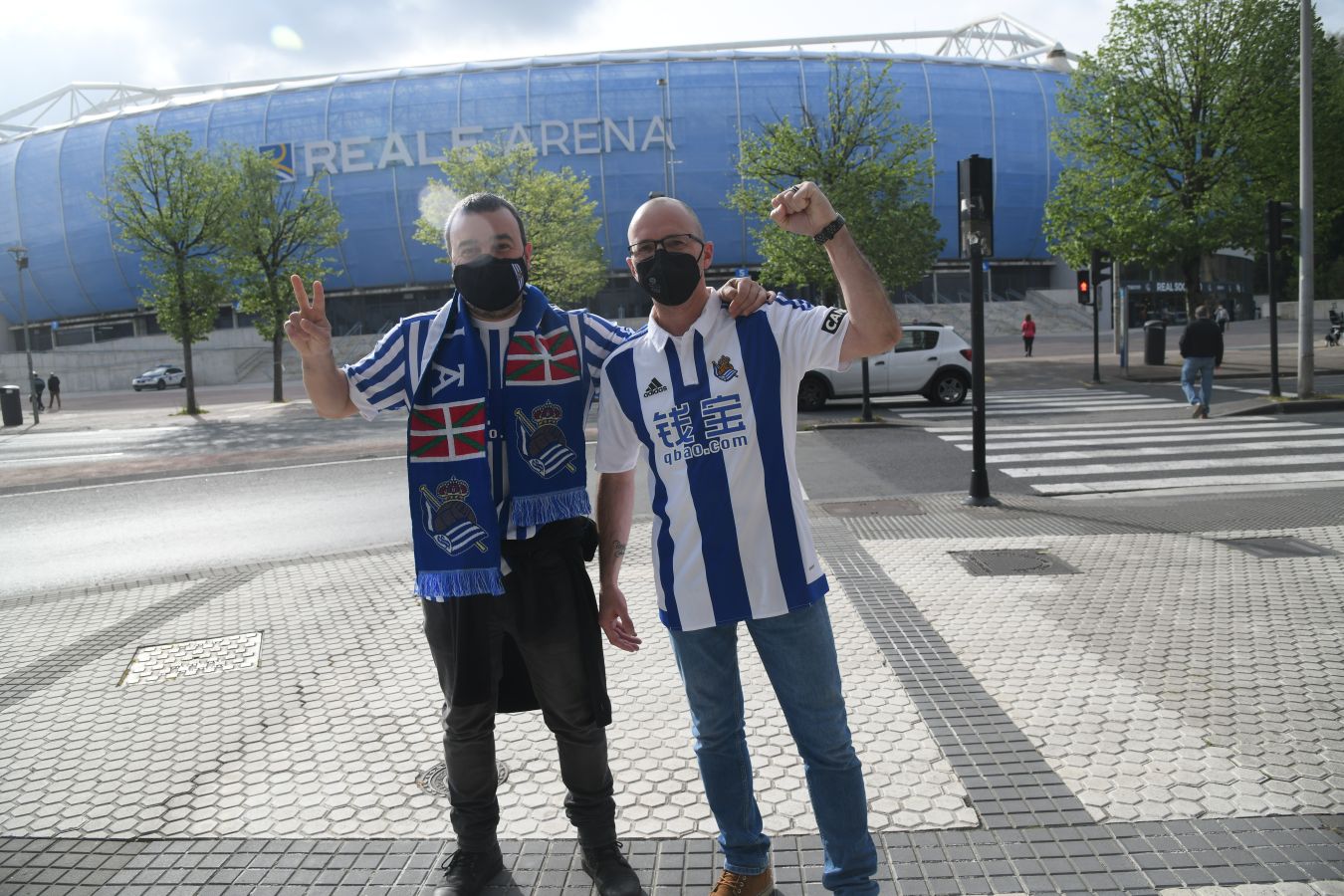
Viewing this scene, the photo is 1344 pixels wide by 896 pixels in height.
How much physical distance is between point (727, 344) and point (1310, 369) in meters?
16.4

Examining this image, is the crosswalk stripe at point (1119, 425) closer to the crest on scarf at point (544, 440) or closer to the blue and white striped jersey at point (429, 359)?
the blue and white striped jersey at point (429, 359)

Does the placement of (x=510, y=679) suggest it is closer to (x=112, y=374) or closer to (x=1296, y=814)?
(x=1296, y=814)

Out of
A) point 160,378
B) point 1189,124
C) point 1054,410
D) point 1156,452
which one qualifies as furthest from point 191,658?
point 160,378

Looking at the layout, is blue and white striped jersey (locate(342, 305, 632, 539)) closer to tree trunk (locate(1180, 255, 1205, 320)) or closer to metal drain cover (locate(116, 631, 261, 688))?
metal drain cover (locate(116, 631, 261, 688))

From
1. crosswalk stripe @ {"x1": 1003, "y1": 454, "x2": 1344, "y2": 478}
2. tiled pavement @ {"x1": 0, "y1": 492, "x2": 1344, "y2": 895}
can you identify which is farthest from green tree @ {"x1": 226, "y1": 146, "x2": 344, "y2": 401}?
tiled pavement @ {"x1": 0, "y1": 492, "x2": 1344, "y2": 895}

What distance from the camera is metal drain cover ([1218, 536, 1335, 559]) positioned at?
21.1 ft

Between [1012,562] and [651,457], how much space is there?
446cm

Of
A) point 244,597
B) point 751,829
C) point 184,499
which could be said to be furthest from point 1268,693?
point 184,499

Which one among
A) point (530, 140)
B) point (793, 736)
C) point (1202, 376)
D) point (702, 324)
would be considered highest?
point (530, 140)

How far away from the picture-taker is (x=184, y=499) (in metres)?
11.4

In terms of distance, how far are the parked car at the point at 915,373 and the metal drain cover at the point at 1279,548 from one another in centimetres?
1143

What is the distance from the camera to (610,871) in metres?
2.77

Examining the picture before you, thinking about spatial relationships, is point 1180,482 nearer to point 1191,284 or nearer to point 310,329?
point 310,329

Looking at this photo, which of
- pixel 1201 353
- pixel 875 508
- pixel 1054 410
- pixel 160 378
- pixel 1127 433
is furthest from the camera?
pixel 160 378
